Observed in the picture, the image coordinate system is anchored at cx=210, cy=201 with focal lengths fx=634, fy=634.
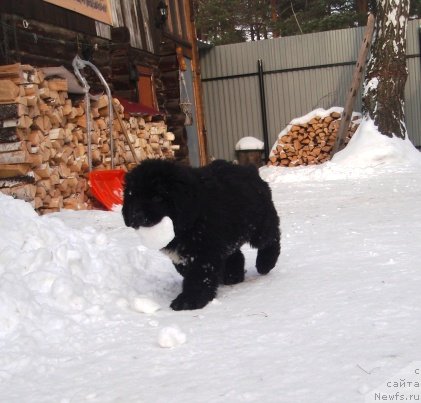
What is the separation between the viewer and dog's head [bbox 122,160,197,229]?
152 inches

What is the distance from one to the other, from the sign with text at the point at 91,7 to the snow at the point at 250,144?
6544 mm

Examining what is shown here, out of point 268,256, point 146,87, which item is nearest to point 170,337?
point 268,256

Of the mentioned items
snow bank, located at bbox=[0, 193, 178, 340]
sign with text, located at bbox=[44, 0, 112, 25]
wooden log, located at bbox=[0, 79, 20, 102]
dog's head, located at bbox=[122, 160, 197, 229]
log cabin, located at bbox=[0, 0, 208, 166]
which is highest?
sign with text, located at bbox=[44, 0, 112, 25]

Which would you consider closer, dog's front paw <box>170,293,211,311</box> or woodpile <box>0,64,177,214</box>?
dog's front paw <box>170,293,211,311</box>

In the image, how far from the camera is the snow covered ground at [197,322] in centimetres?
277

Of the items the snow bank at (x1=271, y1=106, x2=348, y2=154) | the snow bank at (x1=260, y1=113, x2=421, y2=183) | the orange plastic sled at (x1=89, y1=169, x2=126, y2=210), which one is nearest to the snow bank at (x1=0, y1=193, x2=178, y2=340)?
the orange plastic sled at (x1=89, y1=169, x2=126, y2=210)

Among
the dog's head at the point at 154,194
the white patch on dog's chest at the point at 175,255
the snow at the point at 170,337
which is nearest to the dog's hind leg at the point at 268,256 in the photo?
the white patch on dog's chest at the point at 175,255

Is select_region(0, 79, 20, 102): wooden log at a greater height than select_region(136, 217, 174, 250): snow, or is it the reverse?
select_region(0, 79, 20, 102): wooden log

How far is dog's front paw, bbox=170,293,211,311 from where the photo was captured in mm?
4008

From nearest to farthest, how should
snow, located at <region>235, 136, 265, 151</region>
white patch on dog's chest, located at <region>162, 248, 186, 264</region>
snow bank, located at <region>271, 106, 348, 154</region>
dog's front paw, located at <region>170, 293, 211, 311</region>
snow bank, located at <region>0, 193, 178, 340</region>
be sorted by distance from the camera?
snow bank, located at <region>0, 193, 178, 340</region>
dog's front paw, located at <region>170, 293, 211, 311</region>
white patch on dog's chest, located at <region>162, 248, 186, 264</region>
snow bank, located at <region>271, 106, 348, 154</region>
snow, located at <region>235, 136, 265, 151</region>

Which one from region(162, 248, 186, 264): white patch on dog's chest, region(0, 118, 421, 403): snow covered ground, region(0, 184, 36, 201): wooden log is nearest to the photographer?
region(0, 118, 421, 403): snow covered ground

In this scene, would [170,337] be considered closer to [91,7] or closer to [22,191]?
[22,191]

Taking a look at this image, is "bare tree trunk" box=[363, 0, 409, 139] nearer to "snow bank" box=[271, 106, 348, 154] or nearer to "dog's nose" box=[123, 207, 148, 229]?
"snow bank" box=[271, 106, 348, 154]

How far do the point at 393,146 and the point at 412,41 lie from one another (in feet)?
14.7
